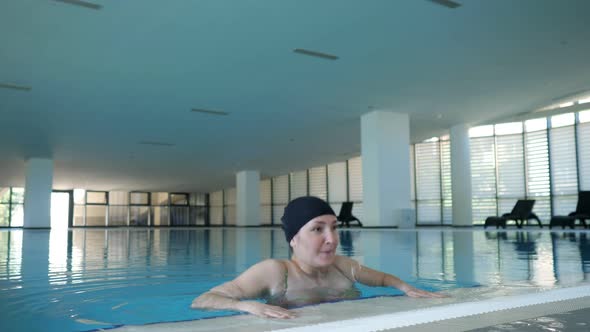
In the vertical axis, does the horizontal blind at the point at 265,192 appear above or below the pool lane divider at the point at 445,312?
above

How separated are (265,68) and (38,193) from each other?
53.0ft

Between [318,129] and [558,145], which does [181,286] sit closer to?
[318,129]

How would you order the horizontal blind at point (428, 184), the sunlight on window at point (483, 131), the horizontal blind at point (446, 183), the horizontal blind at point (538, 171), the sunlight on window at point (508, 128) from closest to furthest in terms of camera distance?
the horizontal blind at point (538, 171) < the sunlight on window at point (508, 128) < the sunlight on window at point (483, 131) < the horizontal blind at point (446, 183) < the horizontal blind at point (428, 184)

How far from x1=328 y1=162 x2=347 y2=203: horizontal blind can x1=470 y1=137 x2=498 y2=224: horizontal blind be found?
25.1ft

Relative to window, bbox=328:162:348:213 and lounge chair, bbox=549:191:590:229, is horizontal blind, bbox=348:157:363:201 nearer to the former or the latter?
window, bbox=328:162:348:213

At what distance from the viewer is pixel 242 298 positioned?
275 centimetres

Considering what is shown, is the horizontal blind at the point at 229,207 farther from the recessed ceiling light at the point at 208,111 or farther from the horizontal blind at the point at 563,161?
the horizontal blind at the point at 563,161

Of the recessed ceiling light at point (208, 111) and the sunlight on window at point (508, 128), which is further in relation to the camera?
the sunlight on window at point (508, 128)

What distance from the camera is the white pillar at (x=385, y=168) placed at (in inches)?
684

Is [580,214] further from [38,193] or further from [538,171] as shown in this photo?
[38,193]

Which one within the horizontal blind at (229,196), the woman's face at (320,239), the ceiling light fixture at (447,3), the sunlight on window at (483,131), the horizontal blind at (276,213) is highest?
the ceiling light fixture at (447,3)

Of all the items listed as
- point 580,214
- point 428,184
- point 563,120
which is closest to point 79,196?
point 428,184

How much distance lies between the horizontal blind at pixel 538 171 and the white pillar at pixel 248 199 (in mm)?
14778

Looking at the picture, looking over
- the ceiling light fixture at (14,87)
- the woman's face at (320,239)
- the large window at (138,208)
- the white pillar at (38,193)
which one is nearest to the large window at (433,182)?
the white pillar at (38,193)
